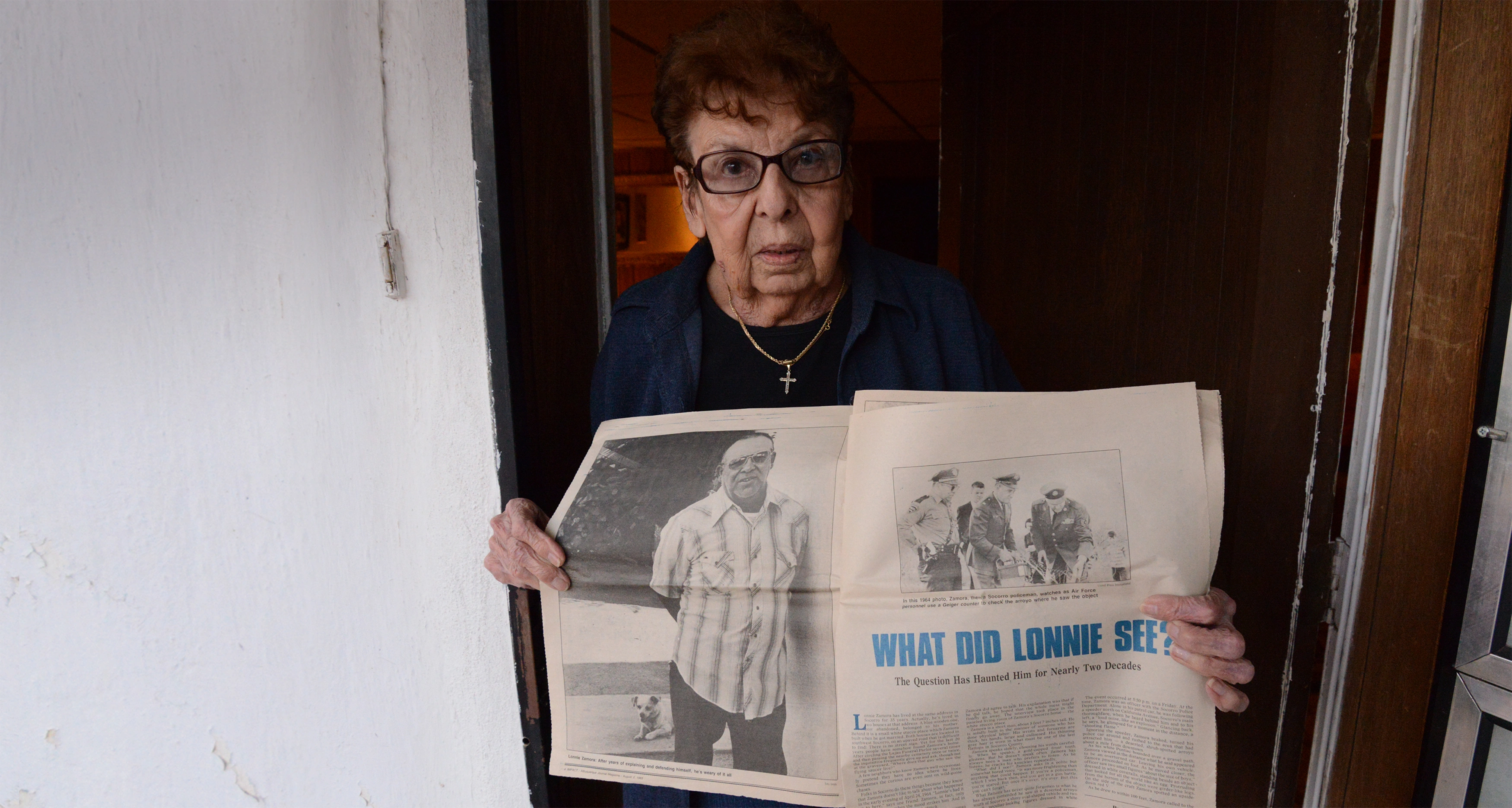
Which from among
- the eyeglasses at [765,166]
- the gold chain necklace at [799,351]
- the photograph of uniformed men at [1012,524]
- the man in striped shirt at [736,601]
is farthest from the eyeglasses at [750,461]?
the eyeglasses at [765,166]

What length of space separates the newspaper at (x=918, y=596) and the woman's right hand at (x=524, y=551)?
0.02 metres

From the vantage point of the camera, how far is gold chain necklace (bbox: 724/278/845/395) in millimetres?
956

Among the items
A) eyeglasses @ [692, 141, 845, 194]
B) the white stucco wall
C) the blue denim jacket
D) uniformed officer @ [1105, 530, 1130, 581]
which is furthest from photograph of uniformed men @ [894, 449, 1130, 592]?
the white stucco wall

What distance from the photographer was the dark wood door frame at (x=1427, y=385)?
766 millimetres

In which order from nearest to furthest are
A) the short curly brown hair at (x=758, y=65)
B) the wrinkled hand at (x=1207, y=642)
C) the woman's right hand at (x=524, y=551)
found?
the wrinkled hand at (x=1207, y=642) → the woman's right hand at (x=524, y=551) → the short curly brown hair at (x=758, y=65)

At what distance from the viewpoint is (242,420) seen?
3.24ft

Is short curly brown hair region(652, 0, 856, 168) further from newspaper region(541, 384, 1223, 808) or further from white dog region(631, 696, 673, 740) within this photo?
white dog region(631, 696, 673, 740)

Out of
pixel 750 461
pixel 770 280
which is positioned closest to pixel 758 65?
pixel 770 280

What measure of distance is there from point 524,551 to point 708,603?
8.1 inches

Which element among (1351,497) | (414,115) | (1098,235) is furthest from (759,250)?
(1098,235)

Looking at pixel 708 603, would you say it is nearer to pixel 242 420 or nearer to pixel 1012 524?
pixel 1012 524

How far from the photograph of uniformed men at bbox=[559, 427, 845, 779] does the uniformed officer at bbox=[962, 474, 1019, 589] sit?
0.44 ft

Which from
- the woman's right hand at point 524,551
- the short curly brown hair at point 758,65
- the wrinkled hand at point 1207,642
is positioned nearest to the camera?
the wrinkled hand at point 1207,642

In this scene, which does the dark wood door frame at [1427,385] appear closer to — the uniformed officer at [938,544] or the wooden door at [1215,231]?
the wooden door at [1215,231]
